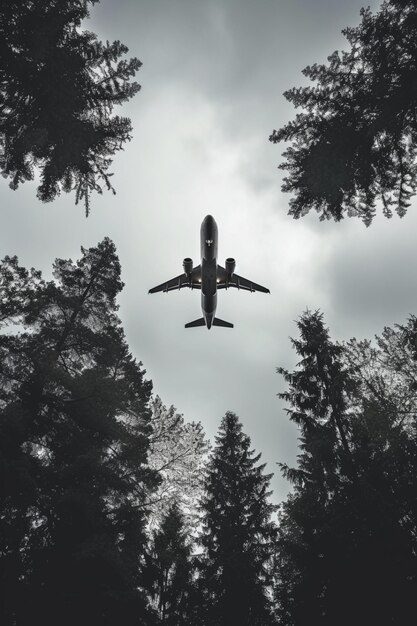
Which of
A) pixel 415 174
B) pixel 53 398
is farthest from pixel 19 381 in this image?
pixel 415 174

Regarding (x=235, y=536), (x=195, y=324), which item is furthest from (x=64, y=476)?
(x=195, y=324)

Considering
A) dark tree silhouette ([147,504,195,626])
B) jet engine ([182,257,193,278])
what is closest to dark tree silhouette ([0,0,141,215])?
jet engine ([182,257,193,278])

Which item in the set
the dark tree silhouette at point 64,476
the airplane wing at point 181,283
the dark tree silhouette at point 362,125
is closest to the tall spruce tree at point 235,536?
the dark tree silhouette at point 64,476

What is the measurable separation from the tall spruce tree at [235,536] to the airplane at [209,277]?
724 cm

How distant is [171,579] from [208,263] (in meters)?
13.3

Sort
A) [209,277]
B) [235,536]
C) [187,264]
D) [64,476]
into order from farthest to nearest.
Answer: [209,277], [187,264], [235,536], [64,476]

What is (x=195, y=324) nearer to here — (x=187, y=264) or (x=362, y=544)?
(x=187, y=264)

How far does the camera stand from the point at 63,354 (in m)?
13.9

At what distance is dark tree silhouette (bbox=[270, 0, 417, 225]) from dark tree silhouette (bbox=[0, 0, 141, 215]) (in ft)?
11.3

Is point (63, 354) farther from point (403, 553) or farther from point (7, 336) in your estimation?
point (403, 553)

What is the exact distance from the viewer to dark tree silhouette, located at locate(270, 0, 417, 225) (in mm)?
5801

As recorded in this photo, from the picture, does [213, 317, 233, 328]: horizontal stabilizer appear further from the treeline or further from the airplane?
the treeline

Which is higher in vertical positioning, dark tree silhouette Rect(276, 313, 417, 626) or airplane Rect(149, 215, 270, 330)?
airplane Rect(149, 215, 270, 330)

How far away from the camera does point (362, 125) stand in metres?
6.63
